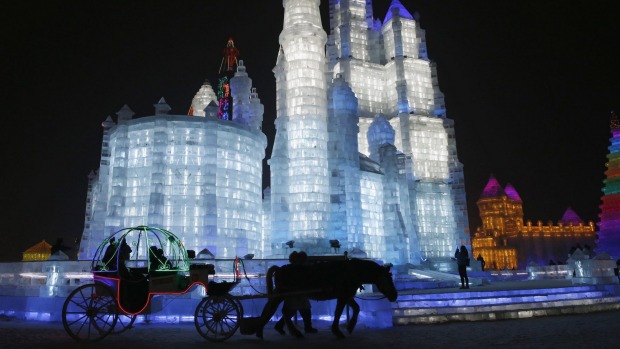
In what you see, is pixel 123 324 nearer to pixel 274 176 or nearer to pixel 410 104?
pixel 274 176

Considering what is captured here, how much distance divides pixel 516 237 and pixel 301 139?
52141 mm

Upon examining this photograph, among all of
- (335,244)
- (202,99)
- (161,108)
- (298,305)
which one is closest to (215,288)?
(298,305)

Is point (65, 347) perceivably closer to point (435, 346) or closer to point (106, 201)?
point (435, 346)

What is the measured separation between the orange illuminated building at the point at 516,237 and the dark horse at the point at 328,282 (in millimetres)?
61917

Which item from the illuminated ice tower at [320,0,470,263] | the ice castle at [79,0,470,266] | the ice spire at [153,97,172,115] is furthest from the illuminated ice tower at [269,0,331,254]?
the illuminated ice tower at [320,0,470,263]

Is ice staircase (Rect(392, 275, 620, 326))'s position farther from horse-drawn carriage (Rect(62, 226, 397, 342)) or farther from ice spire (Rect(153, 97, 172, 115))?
ice spire (Rect(153, 97, 172, 115))

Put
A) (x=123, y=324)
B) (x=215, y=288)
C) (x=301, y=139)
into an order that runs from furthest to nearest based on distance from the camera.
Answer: (x=301, y=139) → (x=123, y=324) → (x=215, y=288)

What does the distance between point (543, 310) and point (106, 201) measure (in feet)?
81.5

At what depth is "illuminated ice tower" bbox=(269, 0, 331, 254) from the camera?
26891 mm

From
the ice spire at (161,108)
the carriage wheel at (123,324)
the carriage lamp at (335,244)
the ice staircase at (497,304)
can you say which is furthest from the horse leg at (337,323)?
the ice spire at (161,108)

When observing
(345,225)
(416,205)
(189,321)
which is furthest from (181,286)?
(416,205)

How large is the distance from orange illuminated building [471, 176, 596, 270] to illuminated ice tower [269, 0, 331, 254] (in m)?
47.7

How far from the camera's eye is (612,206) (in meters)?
39.4

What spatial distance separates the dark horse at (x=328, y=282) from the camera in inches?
354
